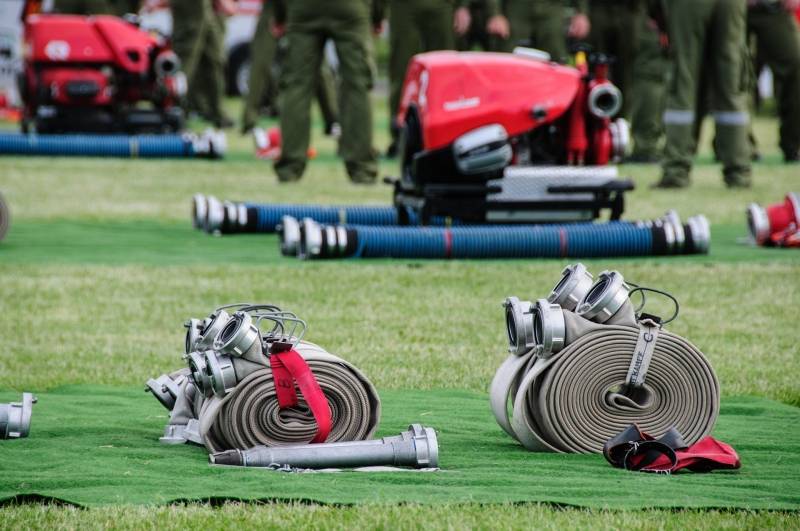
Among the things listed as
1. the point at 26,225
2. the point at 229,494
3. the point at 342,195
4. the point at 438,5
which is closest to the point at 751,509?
the point at 229,494

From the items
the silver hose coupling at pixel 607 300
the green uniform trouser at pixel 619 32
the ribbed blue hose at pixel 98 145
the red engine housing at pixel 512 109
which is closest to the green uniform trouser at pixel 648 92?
the green uniform trouser at pixel 619 32

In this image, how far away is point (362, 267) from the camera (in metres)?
8.95

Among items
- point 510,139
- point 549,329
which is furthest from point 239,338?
point 510,139

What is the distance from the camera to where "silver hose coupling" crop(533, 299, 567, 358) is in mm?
4680

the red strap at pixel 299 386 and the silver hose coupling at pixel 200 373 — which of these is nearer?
the red strap at pixel 299 386

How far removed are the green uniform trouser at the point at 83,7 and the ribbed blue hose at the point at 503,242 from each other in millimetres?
11217

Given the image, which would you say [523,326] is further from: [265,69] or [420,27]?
[265,69]

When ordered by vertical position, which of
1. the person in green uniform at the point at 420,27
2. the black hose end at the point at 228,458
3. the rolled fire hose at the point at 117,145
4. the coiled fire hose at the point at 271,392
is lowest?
the rolled fire hose at the point at 117,145

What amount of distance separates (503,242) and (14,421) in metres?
4.77

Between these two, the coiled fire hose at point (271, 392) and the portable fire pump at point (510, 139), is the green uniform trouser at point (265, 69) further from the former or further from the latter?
the coiled fire hose at point (271, 392)

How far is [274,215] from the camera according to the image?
1050cm

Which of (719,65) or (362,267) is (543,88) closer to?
(362,267)

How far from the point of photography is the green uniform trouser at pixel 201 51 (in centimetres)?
1984

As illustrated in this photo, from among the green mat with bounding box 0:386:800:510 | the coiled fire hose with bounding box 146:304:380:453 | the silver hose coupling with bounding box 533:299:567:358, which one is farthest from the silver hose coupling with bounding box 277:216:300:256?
the silver hose coupling with bounding box 533:299:567:358
